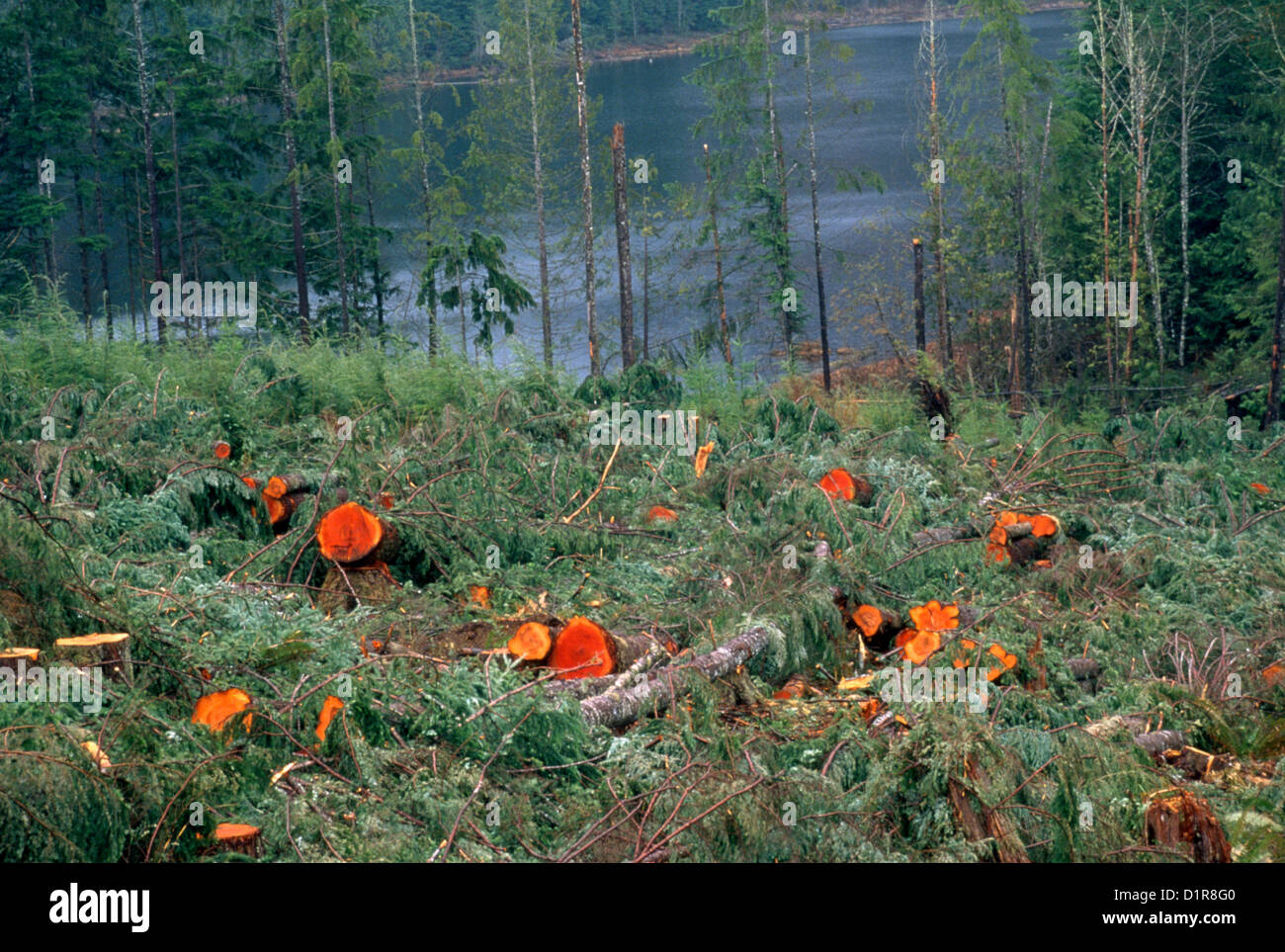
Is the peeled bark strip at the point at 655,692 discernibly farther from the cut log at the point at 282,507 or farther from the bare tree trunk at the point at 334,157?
the bare tree trunk at the point at 334,157

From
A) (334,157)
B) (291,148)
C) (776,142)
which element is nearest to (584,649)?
(334,157)

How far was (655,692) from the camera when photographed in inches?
255

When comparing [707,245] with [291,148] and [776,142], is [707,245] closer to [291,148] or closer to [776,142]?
[776,142]

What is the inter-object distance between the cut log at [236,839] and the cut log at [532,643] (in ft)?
7.53

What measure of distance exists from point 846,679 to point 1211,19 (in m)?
26.8

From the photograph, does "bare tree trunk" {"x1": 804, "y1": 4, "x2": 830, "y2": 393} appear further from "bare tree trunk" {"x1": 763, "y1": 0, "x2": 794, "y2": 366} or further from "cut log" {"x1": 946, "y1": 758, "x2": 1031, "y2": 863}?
"cut log" {"x1": 946, "y1": 758, "x2": 1031, "y2": 863}

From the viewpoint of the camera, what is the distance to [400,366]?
12.9m

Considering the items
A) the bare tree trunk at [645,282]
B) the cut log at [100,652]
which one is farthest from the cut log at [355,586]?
the bare tree trunk at [645,282]

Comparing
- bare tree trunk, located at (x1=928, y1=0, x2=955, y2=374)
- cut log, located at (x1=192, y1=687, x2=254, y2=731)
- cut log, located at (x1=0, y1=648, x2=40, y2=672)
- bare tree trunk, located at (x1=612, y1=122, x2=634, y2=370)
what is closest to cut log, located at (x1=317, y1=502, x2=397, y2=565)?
cut log, located at (x1=192, y1=687, x2=254, y2=731)

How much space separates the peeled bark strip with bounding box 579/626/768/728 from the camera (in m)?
6.23

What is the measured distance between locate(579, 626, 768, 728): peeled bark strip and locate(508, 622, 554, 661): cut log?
503 millimetres

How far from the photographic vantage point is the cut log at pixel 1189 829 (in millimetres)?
5047

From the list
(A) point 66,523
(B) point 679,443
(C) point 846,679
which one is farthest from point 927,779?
(B) point 679,443
